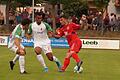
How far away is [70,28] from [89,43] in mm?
14325

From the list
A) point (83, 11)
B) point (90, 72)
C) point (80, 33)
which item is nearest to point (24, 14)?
point (80, 33)

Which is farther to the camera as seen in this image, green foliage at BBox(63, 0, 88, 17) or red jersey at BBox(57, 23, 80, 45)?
green foliage at BBox(63, 0, 88, 17)

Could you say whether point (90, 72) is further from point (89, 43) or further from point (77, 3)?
point (77, 3)

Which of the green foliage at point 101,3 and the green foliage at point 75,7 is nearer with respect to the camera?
the green foliage at point 75,7

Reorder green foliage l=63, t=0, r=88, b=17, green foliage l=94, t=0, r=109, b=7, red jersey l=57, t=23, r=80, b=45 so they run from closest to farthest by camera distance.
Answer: red jersey l=57, t=23, r=80, b=45, green foliage l=63, t=0, r=88, b=17, green foliage l=94, t=0, r=109, b=7

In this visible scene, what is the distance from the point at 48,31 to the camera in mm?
16172

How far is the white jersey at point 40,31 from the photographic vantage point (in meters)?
16.0

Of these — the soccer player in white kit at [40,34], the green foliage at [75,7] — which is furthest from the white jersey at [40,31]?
the green foliage at [75,7]

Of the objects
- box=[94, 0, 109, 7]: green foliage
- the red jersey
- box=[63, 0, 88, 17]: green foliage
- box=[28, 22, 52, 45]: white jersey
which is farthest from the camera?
box=[94, 0, 109, 7]: green foliage

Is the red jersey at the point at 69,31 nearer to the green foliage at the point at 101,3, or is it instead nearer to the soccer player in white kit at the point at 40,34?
the soccer player in white kit at the point at 40,34

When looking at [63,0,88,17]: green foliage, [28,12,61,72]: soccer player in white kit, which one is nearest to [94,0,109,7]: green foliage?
[63,0,88,17]: green foliage

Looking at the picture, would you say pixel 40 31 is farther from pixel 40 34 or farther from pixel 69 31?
pixel 69 31

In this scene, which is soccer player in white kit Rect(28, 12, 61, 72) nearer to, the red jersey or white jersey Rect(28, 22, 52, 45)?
white jersey Rect(28, 22, 52, 45)

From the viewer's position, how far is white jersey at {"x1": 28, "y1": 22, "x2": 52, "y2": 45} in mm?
16016
